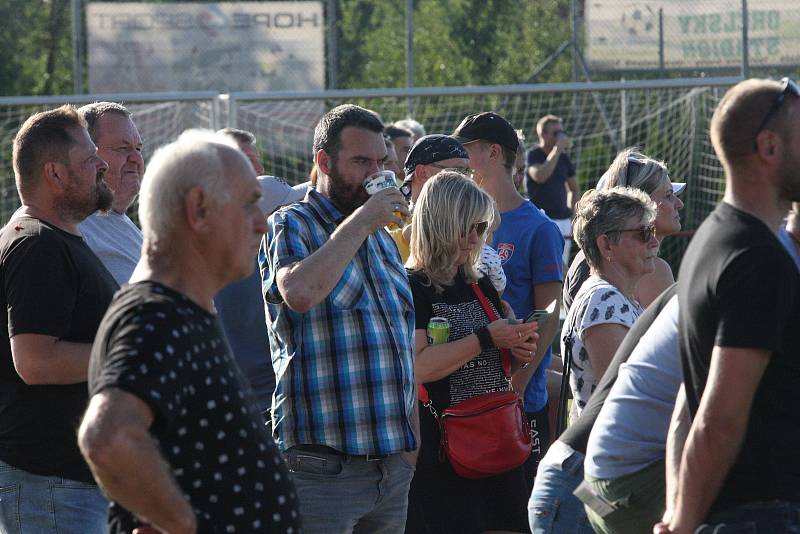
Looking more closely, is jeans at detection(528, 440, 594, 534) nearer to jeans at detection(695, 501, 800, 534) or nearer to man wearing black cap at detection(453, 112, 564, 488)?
jeans at detection(695, 501, 800, 534)

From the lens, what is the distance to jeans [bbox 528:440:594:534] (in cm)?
319

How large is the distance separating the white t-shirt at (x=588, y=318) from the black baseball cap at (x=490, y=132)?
1603mm

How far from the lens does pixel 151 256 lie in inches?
91.9

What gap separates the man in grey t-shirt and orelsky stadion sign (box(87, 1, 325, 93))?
16.5m

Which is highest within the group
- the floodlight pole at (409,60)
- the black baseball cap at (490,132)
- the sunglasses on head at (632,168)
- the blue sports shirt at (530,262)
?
the floodlight pole at (409,60)

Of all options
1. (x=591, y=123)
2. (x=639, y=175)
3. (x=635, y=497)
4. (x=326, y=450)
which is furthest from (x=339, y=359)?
(x=591, y=123)

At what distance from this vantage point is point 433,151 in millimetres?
5020

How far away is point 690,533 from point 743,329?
0.47 meters

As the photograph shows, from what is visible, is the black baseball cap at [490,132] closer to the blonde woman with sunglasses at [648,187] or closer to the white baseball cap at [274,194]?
the blonde woman with sunglasses at [648,187]

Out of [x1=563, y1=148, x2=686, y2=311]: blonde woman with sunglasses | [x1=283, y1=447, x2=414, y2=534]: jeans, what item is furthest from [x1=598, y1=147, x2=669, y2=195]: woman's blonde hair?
[x1=283, y1=447, x2=414, y2=534]: jeans

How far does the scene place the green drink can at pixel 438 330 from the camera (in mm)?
4113

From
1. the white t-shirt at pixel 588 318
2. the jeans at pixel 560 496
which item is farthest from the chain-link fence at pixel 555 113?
the jeans at pixel 560 496

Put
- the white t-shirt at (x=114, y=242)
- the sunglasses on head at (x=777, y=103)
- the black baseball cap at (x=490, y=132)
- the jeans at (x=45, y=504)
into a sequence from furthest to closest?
the black baseball cap at (x=490, y=132)
the white t-shirt at (x=114, y=242)
the jeans at (x=45, y=504)
the sunglasses on head at (x=777, y=103)

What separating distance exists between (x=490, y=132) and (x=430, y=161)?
55 centimetres
